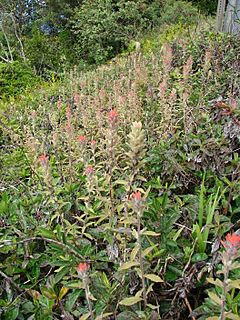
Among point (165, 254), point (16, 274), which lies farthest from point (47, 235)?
point (165, 254)

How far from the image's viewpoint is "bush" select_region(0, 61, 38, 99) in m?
9.66

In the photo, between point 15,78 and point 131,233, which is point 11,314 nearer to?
point 131,233

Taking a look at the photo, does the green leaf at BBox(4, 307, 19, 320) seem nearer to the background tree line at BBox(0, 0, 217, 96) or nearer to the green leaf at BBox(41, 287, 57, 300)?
the green leaf at BBox(41, 287, 57, 300)

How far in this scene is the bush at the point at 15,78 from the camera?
9656 mm

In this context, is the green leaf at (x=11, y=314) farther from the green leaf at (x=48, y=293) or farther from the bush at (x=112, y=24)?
the bush at (x=112, y=24)

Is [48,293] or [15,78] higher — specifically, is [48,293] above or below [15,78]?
above

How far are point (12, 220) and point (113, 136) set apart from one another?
0.67m

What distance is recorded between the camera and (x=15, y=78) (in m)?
10.4

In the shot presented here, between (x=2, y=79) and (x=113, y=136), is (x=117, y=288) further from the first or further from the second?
(x=2, y=79)

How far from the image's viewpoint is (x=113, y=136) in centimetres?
135

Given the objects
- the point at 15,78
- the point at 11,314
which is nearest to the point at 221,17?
the point at 11,314

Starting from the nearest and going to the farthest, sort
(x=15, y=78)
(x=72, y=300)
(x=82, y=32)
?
(x=72, y=300), (x=15, y=78), (x=82, y=32)

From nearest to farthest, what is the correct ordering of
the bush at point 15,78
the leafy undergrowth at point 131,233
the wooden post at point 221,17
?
1. the leafy undergrowth at point 131,233
2. the wooden post at point 221,17
3. the bush at point 15,78

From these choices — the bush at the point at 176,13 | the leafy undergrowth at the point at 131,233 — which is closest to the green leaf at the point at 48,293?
the leafy undergrowth at the point at 131,233
